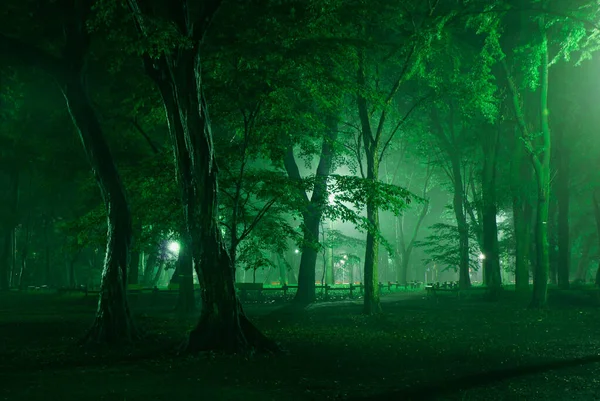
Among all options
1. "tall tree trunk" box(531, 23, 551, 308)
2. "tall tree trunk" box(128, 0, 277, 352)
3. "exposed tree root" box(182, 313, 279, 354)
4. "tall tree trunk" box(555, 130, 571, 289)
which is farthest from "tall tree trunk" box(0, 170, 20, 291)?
"tall tree trunk" box(555, 130, 571, 289)

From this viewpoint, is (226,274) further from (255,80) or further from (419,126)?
(419,126)

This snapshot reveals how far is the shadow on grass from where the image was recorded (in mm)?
8141

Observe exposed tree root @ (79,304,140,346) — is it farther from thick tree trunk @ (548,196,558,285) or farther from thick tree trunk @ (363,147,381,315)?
thick tree trunk @ (548,196,558,285)

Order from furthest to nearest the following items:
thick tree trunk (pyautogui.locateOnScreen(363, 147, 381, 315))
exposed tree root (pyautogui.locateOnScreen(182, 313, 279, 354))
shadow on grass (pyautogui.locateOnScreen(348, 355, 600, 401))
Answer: thick tree trunk (pyautogui.locateOnScreen(363, 147, 381, 315))
exposed tree root (pyautogui.locateOnScreen(182, 313, 279, 354))
shadow on grass (pyautogui.locateOnScreen(348, 355, 600, 401))

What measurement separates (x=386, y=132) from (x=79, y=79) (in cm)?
3743

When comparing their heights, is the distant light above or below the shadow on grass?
above

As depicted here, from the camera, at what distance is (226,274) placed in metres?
12.5

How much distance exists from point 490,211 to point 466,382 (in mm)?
25374

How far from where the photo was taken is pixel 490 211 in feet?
108

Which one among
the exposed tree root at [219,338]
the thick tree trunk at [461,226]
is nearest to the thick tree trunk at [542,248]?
the thick tree trunk at [461,226]

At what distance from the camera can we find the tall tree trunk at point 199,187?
12.4m

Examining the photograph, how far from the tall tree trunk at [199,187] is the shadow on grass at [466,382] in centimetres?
472

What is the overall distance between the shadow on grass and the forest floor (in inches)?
0.8

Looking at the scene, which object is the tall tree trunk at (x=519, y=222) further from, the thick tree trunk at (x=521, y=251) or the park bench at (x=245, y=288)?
the park bench at (x=245, y=288)
